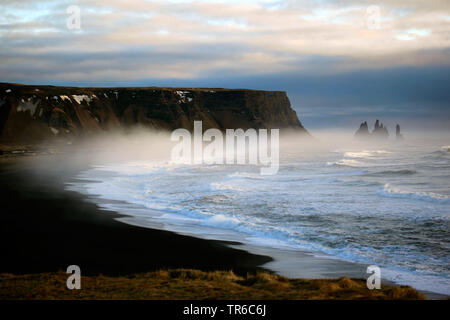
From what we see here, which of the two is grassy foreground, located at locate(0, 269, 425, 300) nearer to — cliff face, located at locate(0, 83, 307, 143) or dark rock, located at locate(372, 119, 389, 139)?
cliff face, located at locate(0, 83, 307, 143)

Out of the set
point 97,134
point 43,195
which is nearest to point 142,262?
point 43,195

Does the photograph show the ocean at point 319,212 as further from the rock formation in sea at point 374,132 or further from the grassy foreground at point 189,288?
the rock formation in sea at point 374,132

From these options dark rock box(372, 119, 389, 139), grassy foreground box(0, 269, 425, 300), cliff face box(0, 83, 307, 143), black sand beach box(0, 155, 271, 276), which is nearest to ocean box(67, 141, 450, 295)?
black sand beach box(0, 155, 271, 276)

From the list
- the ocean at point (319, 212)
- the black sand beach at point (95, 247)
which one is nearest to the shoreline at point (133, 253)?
the black sand beach at point (95, 247)

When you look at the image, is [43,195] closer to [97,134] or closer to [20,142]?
[20,142]

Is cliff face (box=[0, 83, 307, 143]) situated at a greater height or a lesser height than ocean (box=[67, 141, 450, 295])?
greater

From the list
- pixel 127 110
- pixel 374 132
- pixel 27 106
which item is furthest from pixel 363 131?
pixel 27 106

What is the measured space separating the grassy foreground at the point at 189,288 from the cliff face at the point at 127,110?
318 feet

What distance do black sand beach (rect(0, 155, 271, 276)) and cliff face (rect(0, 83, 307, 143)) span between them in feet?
285

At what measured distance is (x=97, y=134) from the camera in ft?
393

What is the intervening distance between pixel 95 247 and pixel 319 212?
10.3 meters

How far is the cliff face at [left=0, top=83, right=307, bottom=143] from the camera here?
105125 mm

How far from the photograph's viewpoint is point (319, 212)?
63.2ft
